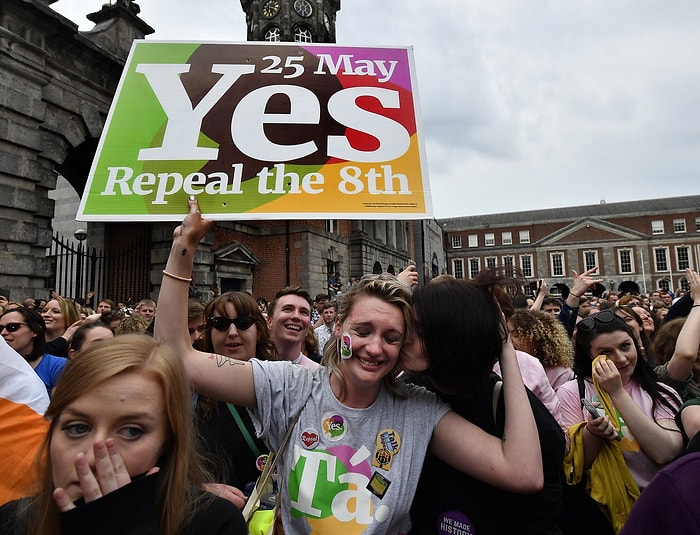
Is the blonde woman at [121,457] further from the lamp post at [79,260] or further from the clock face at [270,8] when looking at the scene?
the clock face at [270,8]

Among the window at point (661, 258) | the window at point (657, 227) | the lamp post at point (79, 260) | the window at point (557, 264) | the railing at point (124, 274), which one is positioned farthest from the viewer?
the window at point (557, 264)

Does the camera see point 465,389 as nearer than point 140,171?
Yes

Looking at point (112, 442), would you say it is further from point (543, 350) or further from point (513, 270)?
point (543, 350)

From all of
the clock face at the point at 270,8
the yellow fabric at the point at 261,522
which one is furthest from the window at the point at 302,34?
the yellow fabric at the point at 261,522

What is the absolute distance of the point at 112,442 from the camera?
3.55 ft

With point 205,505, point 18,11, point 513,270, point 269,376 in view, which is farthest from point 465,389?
point 18,11

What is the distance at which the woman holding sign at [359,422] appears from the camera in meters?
1.49

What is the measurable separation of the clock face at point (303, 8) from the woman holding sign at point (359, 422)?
25.8m

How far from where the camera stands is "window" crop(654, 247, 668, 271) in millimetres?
52750

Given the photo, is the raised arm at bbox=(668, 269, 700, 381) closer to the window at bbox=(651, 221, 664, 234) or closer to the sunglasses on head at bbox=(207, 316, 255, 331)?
the sunglasses on head at bbox=(207, 316, 255, 331)

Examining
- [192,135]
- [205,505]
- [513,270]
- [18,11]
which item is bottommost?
[205,505]

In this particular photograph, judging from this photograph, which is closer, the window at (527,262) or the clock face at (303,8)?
the clock face at (303,8)

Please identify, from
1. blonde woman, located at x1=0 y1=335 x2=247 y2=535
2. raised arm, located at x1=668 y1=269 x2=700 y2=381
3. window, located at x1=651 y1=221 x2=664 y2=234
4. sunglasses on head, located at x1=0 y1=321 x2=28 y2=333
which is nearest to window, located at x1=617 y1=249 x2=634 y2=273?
window, located at x1=651 y1=221 x2=664 y2=234

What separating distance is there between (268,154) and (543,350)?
8.58ft
